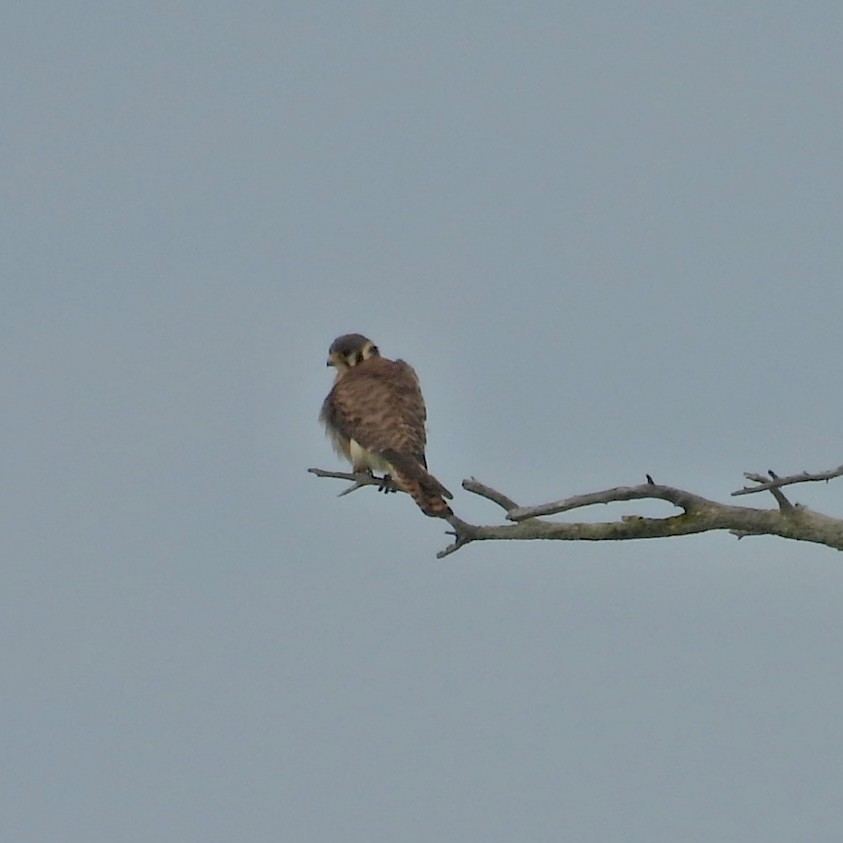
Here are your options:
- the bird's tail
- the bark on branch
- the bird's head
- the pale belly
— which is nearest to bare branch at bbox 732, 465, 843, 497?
the bark on branch

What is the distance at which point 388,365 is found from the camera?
43.4 feet

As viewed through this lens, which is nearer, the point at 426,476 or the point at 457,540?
the point at 457,540

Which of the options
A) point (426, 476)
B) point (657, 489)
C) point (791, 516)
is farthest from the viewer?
point (426, 476)

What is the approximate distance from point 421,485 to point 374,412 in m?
1.64

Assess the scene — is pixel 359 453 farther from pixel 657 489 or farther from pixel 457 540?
pixel 657 489

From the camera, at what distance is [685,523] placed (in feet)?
29.9

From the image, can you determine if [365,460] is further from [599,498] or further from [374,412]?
[599,498]

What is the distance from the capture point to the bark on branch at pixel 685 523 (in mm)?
8766

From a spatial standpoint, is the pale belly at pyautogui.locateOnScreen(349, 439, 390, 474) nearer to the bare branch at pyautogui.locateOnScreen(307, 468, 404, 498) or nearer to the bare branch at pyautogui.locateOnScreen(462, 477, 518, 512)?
the bare branch at pyautogui.locateOnScreen(307, 468, 404, 498)

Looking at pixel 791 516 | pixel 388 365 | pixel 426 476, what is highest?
pixel 388 365

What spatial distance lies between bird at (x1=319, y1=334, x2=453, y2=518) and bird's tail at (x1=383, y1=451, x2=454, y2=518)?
0.04 ft

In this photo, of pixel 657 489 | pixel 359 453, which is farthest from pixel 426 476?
pixel 657 489

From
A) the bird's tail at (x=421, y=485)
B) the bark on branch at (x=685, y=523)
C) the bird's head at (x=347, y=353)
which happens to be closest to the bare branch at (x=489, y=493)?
the bark on branch at (x=685, y=523)

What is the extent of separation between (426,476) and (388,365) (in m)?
2.27
